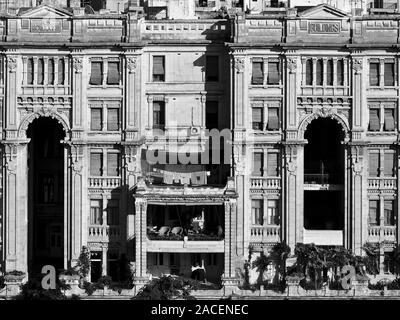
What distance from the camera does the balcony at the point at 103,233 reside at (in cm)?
9788

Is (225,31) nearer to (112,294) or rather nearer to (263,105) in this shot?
(263,105)

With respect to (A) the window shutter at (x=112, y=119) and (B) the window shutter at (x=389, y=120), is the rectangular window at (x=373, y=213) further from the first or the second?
(A) the window shutter at (x=112, y=119)

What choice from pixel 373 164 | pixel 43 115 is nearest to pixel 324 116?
pixel 373 164

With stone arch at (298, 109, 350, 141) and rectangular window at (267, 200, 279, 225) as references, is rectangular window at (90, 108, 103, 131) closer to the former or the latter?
rectangular window at (267, 200, 279, 225)

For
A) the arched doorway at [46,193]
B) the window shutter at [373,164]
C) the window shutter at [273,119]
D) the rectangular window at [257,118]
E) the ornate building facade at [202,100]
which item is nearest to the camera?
the ornate building facade at [202,100]

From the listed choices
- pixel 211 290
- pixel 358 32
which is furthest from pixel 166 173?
pixel 358 32

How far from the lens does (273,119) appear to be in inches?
3829

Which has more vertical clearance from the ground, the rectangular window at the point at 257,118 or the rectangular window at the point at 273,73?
the rectangular window at the point at 273,73

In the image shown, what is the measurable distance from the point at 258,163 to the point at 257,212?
369cm

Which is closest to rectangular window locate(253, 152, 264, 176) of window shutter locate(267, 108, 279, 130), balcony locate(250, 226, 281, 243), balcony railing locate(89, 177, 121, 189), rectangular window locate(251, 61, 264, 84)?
window shutter locate(267, 108, 279, 130)

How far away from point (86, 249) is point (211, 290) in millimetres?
10194

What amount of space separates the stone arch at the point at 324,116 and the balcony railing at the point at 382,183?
3813 mm

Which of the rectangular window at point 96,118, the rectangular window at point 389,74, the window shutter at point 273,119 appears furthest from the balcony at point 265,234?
the rectangular window at point 96,118

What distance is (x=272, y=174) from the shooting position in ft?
320
